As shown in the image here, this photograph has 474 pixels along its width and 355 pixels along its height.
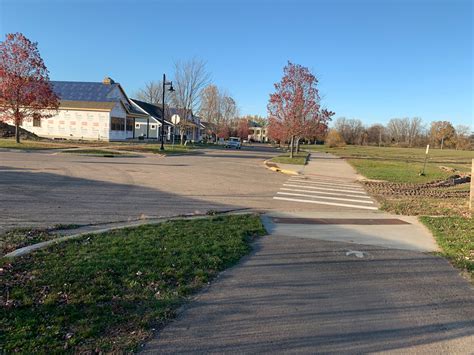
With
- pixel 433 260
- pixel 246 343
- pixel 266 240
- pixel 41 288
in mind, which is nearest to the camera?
pixel 246 343

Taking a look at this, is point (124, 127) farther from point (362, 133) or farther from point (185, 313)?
point (362, 133)

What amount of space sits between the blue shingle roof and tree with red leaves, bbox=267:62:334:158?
80.5ft

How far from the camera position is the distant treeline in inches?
5217

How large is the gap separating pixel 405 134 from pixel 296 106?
433 ft

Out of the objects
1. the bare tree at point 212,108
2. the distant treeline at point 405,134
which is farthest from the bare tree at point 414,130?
the bare tree at point 212,108

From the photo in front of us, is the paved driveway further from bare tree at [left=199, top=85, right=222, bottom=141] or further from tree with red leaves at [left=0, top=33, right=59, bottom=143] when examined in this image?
bare tree at [left=199, top=85, right=222, bottom=141]

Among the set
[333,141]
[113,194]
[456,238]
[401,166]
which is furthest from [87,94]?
[333,141]

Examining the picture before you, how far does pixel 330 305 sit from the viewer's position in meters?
4.32

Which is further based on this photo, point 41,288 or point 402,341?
point 41,288

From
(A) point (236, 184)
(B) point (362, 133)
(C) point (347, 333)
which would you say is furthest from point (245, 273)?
(B) point (362, 133)

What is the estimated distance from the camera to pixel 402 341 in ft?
11.9

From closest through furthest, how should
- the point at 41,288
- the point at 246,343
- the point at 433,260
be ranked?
1. the point at 246,343
2. the point at 41,288
3. the point at 433,260

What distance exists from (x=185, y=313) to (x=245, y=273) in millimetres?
1408

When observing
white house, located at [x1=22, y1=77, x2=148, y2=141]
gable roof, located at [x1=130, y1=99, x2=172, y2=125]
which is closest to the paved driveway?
white house, located at [x1=22, y1=77, x2=148, y2=141]
